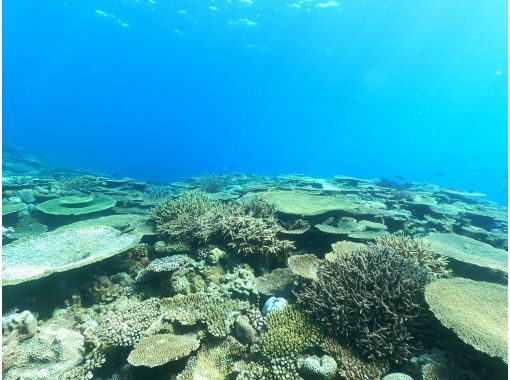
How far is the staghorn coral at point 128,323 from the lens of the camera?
396 centimetres

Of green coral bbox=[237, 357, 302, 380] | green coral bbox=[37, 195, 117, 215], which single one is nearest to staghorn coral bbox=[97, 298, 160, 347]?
green coral bbox=[237, 357, 302, 380]

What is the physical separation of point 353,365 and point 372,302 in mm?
773

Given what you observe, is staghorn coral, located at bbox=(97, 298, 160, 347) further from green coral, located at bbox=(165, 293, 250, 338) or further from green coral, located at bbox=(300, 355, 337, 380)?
green coral, located at bbox=(300, 355, 337, 380)

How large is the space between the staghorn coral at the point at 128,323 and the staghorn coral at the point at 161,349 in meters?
0.21

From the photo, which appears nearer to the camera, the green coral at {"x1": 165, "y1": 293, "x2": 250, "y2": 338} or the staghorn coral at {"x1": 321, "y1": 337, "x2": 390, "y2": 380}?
the staghorn coral at {"x1": 321, "y1": 337, "x2": 390, "y2": 380}

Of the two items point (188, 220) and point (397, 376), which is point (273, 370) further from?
point (188, 220)

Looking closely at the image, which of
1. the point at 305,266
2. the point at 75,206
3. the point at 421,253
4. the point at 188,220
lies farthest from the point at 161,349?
the point at 75,206

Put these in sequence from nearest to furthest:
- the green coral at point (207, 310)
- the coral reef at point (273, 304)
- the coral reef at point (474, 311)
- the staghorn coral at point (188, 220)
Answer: the coral reef at point (474, 311), the green coral at point (207, 310), the coral reef at point (273, 304), the staghorn coral at point (188, 220)

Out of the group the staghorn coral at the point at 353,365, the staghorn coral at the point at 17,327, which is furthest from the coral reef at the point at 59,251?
the staghorn coral at the point at 353,365

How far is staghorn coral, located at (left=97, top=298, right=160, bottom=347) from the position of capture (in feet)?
13.0

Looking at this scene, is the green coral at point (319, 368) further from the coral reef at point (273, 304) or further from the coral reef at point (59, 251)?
the coral reef at point (59, 251)

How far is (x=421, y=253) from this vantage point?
5.57 meters

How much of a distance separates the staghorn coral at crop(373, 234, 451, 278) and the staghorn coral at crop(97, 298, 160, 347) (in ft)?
13.0

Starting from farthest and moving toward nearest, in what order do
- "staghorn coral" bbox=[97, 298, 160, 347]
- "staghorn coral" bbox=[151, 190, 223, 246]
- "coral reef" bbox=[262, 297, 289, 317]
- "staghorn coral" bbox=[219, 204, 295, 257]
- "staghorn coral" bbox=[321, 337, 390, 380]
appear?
1. "staghorn coral" bbox=[151, 190, 223, 246]
2. "staghorn coral" bbox=[219, 204, 295, 257]
3. "coral reef" bbox=[262, 297, 289, 317]
4. "staghorn coral" bbox=[97, 298, 160, 347]
5. "staghorn coral" bbox=[321, 337, 390, 380]
